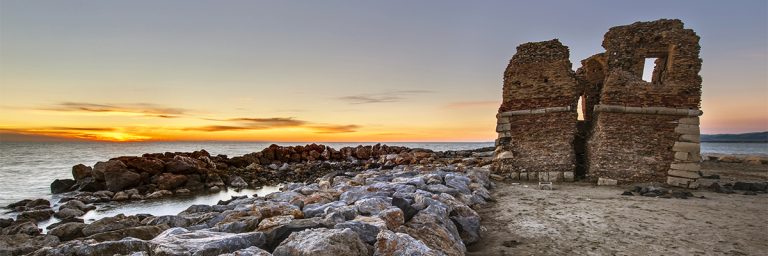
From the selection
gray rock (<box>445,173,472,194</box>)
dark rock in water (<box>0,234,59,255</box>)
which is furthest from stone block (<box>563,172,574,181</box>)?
dark rock in water (<box>0,234,59,255</box>)

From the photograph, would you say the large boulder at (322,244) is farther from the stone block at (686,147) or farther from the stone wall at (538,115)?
the stone block at (686,147)

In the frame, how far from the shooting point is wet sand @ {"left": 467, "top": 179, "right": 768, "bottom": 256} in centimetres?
483

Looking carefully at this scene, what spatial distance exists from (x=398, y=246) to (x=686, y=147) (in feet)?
30.5

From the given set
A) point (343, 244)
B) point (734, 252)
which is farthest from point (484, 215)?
point (343, 244)

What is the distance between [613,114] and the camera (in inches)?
397

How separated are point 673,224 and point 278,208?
5.62 m

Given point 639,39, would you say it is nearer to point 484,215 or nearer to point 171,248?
→ point 484,215

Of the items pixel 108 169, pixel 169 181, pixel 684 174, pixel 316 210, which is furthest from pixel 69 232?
pixel 684 174

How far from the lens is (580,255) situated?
459cm

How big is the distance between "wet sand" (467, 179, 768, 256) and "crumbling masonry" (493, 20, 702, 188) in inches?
61.7

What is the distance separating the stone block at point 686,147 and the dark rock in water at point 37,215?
15506mm

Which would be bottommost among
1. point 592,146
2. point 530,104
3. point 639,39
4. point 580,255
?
point 580,255

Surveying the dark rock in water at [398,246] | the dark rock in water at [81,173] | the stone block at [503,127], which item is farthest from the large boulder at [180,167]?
the dark rock in water at [398,246]

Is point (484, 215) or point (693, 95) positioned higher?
point (693, 95)
